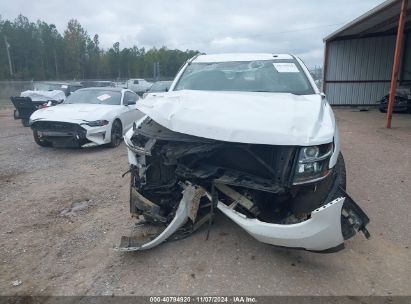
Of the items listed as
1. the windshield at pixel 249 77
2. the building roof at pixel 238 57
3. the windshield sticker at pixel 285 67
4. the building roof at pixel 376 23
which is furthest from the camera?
the building roof at pixel 376 23

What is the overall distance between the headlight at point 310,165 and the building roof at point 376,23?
9.96 metres

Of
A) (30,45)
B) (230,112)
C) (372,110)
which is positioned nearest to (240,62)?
(230,112)

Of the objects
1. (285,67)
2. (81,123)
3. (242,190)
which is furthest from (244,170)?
(81,123)

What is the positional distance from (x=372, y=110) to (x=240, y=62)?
14.3 metres

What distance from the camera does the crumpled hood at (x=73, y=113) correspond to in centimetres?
731

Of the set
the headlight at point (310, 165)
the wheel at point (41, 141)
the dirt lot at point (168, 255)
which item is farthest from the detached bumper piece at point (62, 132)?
the headlight at point (310, 165)

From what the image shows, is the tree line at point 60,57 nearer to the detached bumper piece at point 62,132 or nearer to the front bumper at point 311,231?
the detached bumper piece at point 62,132

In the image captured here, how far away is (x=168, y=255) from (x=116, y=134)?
17.8 ft

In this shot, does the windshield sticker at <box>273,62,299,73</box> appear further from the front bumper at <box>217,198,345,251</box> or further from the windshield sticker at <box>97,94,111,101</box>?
the windshield sticker at <box>97,94,111,101</box>

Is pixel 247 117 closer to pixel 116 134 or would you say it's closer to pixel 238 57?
pixel 238 57

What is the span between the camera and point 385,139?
29.3 ft

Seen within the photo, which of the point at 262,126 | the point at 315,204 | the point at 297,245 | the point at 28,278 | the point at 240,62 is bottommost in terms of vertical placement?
the point at 28,278

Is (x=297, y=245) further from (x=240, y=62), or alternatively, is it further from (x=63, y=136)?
(x=63, y=136)

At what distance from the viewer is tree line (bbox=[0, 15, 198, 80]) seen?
1973 inches
